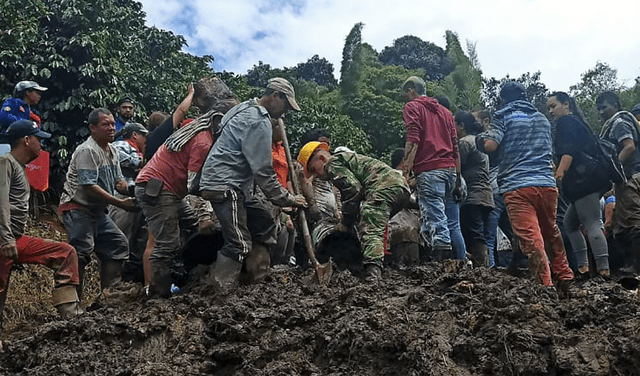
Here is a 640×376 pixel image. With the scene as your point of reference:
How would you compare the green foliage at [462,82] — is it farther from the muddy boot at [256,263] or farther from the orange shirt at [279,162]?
the muddy boot at [256,263]

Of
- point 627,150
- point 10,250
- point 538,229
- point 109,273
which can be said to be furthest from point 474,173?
point 10,250

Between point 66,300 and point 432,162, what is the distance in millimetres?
3455

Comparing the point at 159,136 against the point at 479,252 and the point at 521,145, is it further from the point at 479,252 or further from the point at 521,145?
the point at 479,252

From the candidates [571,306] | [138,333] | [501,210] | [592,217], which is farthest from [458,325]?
[501,210]

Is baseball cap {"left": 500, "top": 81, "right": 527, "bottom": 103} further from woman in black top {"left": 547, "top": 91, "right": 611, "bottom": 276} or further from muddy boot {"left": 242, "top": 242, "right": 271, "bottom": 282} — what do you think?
muddy boot {"left": 242, "top": 242, "right": 271, "bottom": 282}

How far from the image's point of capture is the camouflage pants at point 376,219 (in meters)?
5.83

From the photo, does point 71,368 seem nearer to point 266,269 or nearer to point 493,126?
point 266,269

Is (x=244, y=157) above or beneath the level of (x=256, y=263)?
above

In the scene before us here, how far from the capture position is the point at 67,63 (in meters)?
10.9

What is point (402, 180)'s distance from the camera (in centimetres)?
612

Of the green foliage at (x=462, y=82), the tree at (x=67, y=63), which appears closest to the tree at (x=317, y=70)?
the green foliage at (x=462, y=82)

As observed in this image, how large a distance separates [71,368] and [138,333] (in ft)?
1.52

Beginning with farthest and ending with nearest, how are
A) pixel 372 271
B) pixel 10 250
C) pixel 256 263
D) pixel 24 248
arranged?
pixel 372 271
pixel 256 263
pixel 24 248
pixel 10 250

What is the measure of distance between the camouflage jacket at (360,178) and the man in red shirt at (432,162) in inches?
14.4
